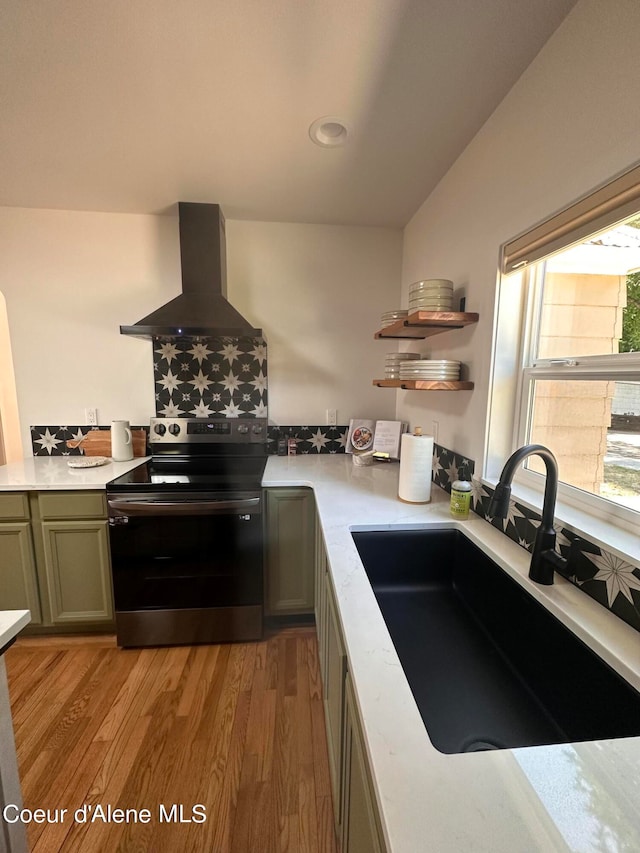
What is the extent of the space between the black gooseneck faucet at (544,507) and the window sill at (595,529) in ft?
0.27

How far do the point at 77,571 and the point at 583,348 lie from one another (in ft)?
8.09

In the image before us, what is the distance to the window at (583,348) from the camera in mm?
988

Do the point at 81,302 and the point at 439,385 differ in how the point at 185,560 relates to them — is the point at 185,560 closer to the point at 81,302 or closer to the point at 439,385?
the point at 439,385

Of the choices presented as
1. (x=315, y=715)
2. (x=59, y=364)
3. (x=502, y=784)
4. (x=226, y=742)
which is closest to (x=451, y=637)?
(x=502, y=784)

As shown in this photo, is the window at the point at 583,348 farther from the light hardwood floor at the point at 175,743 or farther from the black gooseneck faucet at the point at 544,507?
the light hardwood floor at the point at 175,743

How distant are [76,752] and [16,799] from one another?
691 millimetres

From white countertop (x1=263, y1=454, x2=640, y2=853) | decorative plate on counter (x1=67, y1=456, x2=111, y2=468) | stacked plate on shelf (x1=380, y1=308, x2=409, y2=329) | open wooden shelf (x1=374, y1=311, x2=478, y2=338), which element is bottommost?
white countertop (x1=263, y1=454, x2=640, y2=853)

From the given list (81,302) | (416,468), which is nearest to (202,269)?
(81,302)

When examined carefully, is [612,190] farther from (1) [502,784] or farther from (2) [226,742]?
(2) [226,742]

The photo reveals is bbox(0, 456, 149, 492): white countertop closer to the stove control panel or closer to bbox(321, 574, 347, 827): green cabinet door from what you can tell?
the stove control panel

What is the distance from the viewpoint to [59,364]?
241cm

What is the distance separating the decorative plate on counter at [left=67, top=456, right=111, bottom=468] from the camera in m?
2.10

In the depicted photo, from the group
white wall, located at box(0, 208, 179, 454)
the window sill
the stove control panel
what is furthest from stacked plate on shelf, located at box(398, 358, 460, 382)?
white wall, located at box(0, 208, 179, 454)

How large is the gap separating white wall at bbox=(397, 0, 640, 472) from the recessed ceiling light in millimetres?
549
